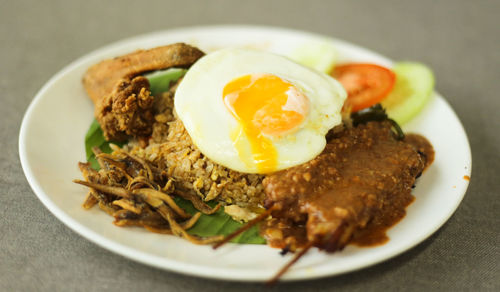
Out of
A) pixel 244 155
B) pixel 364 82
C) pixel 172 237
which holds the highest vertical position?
pixel 244 155

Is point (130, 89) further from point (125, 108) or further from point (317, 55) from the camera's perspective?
point (317, 55)

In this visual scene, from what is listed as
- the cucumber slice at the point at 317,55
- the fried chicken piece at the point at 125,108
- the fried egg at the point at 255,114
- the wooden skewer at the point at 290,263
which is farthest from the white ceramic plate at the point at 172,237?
the fried egg at the point at 255,114

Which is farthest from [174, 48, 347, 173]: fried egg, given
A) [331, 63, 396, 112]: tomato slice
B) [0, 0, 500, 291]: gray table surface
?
[0, 0, 500, 291]: gray table surface

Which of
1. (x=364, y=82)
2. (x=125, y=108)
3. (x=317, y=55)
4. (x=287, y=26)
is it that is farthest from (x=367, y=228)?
(x=287, y=26)

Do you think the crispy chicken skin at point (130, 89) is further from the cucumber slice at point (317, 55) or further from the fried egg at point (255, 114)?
the cucumber slice at point (317, 55)

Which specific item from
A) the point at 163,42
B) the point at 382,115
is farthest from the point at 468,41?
the point at 163,42
